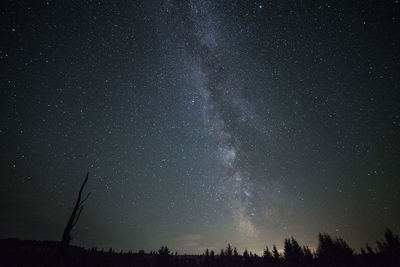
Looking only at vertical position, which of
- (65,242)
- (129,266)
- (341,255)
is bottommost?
(129,266)

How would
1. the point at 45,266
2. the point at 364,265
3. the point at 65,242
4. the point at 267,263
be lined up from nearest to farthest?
the point at 65,242
the point at 45,266
the point at 364,265
the point at 267,263

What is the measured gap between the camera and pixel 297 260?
4934 centimetres

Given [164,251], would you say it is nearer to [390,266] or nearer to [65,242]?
[65,242]

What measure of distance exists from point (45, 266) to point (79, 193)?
33.0 feet

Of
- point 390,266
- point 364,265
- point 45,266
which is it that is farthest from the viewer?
point 364,265

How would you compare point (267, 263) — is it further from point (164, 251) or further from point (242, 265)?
point (164, 251)

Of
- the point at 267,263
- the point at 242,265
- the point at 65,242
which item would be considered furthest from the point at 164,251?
the point at 65,242

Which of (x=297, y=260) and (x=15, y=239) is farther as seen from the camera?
(x=15, y=239)

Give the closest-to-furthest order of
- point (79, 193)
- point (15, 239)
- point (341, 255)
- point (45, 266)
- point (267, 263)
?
point (79, 193), point (45, 266), point (341, 255), point (267, 263), point (15, 239)

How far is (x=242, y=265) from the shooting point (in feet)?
174

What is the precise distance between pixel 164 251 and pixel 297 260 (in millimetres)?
37270

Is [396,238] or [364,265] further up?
[396,238]

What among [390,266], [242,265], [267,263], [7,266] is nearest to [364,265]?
[390,266]

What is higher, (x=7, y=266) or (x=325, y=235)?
(x=325, y=235)
